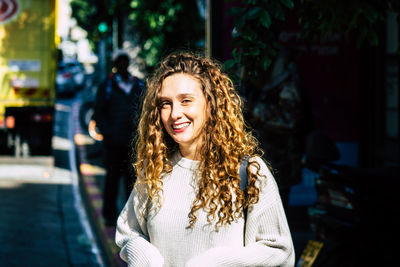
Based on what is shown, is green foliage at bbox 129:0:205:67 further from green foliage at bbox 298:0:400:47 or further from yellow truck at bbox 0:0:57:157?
green foliage at bbox 298:0:400:47

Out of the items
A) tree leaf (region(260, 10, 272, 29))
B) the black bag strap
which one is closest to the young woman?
the black bag strap

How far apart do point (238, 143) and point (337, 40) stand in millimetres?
5498

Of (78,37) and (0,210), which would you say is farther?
(78,37)

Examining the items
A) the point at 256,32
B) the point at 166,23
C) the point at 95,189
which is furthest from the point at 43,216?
the point at 256,32

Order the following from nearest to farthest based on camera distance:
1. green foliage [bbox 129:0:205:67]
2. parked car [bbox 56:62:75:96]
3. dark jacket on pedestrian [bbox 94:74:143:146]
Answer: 1. dark jacket on pedestrian [bbox 94:74:143:146]
2. green foliage [bbox 129:0:205:67]
3. parked car [bbox 56:62:75:96]

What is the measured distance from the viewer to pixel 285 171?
4613 millimetres

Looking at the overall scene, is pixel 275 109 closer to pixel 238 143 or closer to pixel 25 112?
pixel 238 143

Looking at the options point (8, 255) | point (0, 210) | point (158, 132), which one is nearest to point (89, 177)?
point (0, 210)

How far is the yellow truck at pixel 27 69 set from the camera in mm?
13359

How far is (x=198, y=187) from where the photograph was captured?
7.38 ft

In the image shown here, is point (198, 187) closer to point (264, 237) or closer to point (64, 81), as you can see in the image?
point (264, 237)

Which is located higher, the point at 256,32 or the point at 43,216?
the point at 256,32

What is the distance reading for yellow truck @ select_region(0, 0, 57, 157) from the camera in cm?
1336

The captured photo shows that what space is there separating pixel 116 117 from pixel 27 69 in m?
7.23
